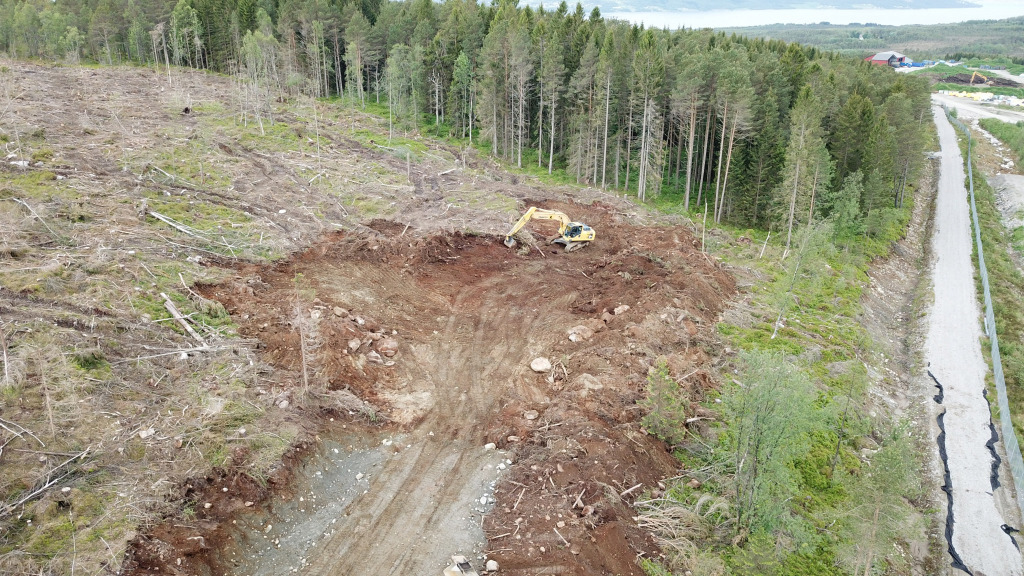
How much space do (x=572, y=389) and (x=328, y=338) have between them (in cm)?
1030

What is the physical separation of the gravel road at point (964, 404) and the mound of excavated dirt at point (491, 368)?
386 inches

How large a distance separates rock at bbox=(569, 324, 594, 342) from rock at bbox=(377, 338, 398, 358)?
315 inches

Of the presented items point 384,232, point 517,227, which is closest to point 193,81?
point 384,232

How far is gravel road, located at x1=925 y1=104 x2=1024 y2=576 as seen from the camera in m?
20.2

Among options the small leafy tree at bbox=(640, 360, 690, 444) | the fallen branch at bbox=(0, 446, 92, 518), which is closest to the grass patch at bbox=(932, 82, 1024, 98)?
the small leafy tree at bbox=(640, 360, 690, 444)

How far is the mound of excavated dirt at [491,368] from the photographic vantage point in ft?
55.6

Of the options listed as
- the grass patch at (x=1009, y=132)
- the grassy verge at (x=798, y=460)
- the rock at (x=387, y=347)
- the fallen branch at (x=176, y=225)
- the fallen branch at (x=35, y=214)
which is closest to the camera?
the grassy verge at (x=798, y=460)

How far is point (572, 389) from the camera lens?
23.9 meters

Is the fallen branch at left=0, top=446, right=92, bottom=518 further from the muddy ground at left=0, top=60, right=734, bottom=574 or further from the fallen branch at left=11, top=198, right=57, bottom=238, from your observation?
the fallen branch at left=11, top=198, right=57, bottom=238

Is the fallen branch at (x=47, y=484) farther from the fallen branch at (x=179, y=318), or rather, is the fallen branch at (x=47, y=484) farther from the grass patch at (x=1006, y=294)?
the grass patch at (x=1006, y=294)

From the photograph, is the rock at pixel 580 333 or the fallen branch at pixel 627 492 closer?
the fallen branch at pixel 627 492

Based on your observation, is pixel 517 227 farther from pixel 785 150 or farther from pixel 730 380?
pixel 785 150

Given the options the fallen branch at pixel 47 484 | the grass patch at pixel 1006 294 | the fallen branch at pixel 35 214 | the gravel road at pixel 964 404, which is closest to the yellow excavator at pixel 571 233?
the gravel road at pixel 964 404

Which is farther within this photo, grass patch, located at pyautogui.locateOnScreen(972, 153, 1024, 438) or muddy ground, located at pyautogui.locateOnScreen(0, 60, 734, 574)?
grass patch, located at pyautogui.locateOnScreen(972, 153, 1024, 438)
